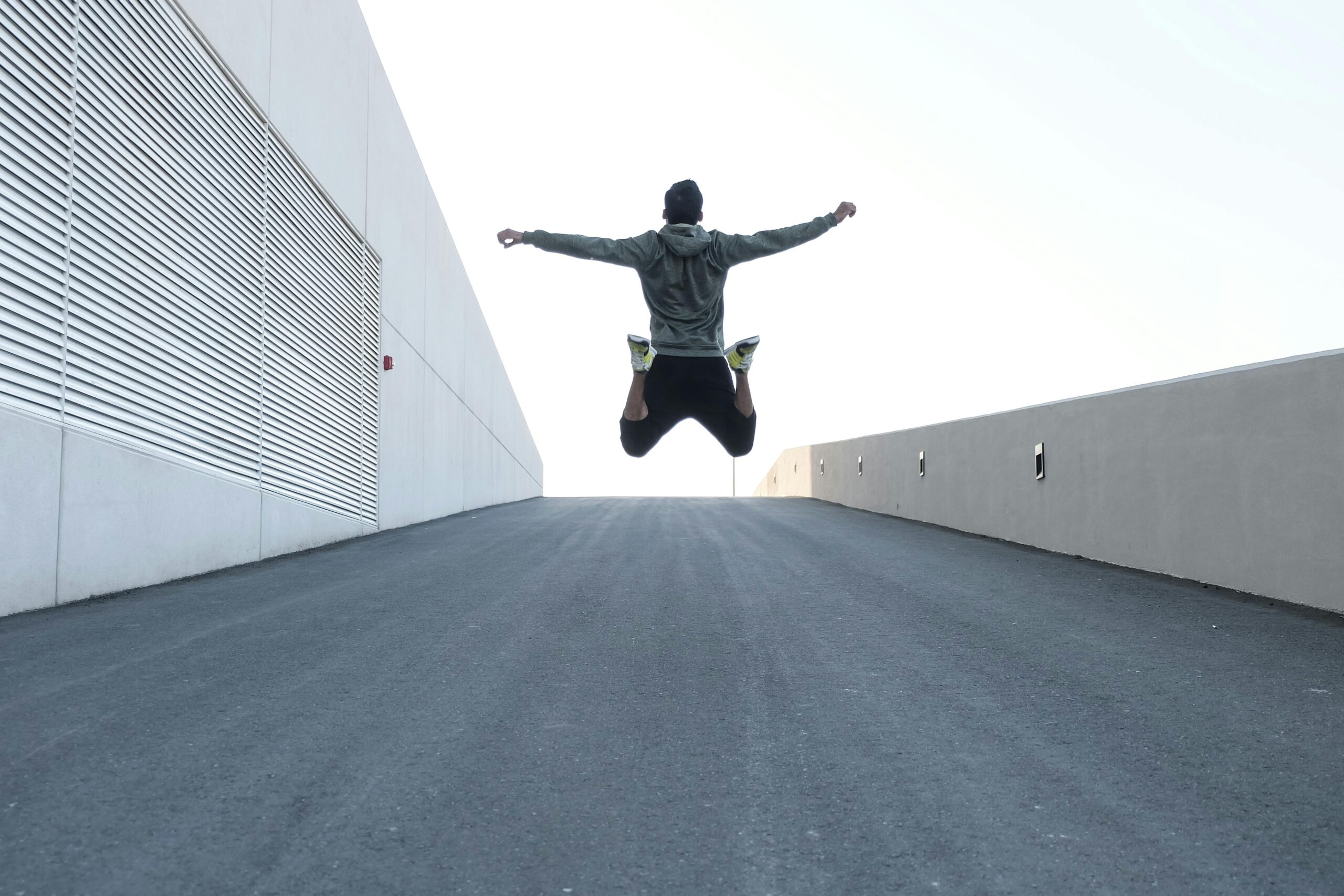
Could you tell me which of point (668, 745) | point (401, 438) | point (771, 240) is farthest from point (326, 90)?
point (668, 745)

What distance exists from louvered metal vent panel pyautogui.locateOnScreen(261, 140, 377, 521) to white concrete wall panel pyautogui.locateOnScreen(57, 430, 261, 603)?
133cm

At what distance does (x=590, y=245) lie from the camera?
20.5 feet

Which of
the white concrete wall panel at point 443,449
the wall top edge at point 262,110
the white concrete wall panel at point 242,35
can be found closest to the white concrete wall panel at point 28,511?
the wall top edge at point 262,110

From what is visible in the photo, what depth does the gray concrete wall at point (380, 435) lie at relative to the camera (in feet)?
24.3

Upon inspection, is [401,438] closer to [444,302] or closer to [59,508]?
[444,302]

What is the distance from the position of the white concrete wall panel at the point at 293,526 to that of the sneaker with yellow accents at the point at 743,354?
23.4 ft

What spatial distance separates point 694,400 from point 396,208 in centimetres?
1332

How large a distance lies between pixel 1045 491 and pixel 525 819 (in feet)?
35.0

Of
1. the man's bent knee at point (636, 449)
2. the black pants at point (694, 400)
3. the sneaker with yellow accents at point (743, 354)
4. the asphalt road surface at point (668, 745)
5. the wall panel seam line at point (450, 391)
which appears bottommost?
the asphalt road surface at point (668, 745)

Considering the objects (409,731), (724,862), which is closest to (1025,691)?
(724,862)

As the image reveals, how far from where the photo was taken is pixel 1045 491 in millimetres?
12930

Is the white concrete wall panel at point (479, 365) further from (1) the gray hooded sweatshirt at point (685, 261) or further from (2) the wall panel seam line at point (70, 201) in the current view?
(1) the gray hooded sweatshirt at point (685, 261)

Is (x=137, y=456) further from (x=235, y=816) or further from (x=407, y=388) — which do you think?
(x=407, y=388)

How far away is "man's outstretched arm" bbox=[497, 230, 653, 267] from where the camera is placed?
6152 mm
